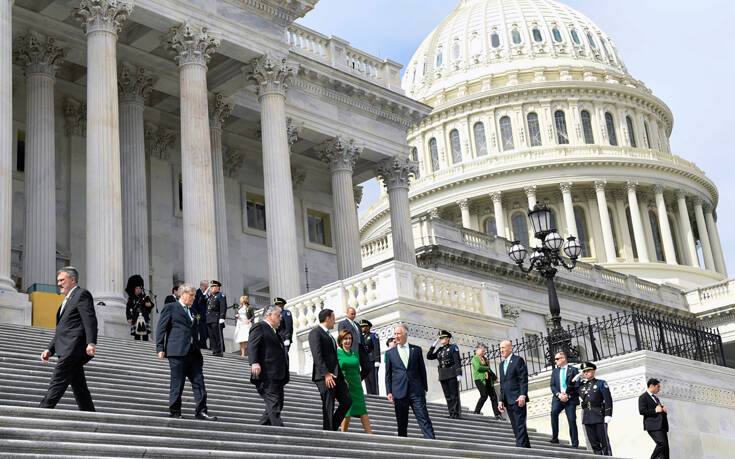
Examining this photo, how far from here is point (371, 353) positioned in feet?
59.7

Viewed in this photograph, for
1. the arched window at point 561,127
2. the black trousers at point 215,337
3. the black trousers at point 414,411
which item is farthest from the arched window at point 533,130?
the black trousers at point 414,411

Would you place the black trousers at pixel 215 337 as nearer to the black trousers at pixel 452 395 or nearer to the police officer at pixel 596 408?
the black trousers at pixel 452 395

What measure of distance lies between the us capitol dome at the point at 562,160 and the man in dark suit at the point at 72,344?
2408 inches

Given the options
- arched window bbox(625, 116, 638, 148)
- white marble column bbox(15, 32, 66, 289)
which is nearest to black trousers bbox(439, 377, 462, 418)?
white marble column bbox(15, 32, 66, 289)

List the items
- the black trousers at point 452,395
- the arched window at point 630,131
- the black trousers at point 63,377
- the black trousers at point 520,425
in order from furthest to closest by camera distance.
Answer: the arched window at point 630,131, the black trousers at point 452,395, the black trousers at point 520,425, the black trousers at point 63,377

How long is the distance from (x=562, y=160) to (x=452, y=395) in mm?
59733

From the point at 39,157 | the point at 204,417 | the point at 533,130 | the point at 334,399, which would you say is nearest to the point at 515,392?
the point at 334,399

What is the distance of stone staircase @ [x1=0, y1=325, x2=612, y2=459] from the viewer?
9828 millimetres

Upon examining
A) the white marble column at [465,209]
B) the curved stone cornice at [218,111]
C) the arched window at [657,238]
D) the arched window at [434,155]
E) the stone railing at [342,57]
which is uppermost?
the arched window at [434,155]

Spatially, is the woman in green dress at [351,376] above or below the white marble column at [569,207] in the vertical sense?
below

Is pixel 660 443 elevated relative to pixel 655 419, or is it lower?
lower

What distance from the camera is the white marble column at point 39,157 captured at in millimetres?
24984

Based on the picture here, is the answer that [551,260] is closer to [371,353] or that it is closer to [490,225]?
[371,353]

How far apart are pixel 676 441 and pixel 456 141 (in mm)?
63076
